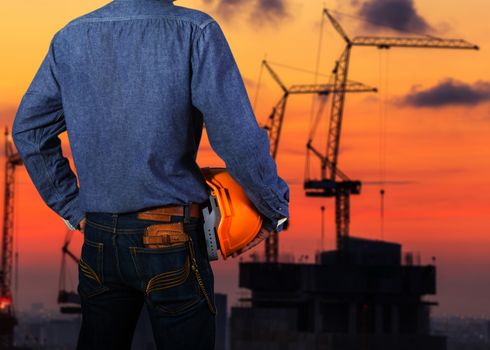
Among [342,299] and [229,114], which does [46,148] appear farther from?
[342,299]

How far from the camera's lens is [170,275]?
3.72m

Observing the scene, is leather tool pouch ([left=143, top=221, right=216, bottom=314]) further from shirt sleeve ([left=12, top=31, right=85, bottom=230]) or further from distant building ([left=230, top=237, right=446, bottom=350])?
distant building ([left=230, top=237, right=446, bottom=350])

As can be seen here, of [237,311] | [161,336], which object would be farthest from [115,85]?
[237,311]

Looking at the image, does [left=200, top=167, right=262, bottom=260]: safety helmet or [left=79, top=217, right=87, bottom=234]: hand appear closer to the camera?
[left=200, top=167, right=262, bottom=260]: safety helmet

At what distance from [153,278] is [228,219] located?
0.35m

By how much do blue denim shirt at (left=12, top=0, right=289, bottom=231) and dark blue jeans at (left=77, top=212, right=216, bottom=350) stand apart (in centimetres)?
10

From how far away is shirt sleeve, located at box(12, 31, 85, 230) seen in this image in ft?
13.5

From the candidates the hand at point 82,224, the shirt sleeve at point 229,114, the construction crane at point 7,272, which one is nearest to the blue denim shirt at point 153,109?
the shirt sleeve at point 229,114

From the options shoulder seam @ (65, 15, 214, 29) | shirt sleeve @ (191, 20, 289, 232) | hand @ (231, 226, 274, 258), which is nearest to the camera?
shirt sleeve @ (191, 20, 289, 232)

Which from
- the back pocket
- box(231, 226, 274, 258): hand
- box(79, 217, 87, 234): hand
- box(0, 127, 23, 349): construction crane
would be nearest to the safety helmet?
box(231, 226, 274, 258): hand

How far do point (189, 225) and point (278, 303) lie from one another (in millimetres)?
119222

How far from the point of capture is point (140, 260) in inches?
148

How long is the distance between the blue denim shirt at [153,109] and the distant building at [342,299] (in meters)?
112

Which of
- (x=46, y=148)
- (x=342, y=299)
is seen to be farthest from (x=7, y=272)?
(x=46, y=148)
